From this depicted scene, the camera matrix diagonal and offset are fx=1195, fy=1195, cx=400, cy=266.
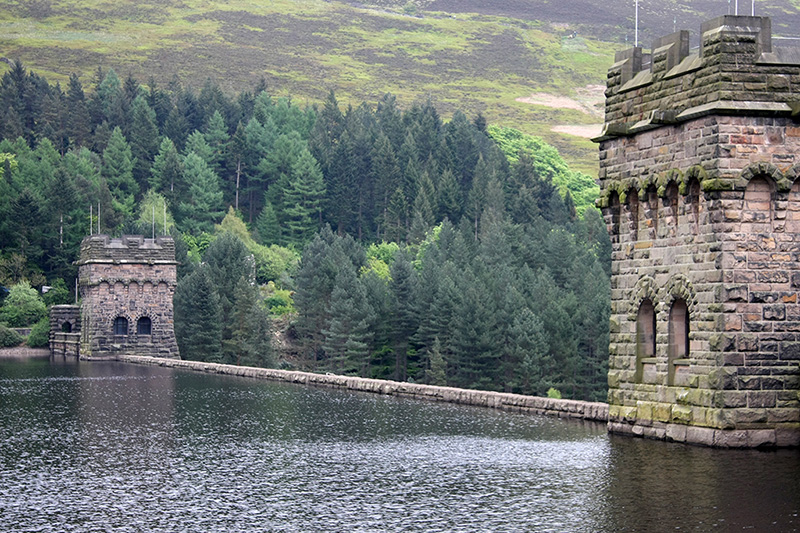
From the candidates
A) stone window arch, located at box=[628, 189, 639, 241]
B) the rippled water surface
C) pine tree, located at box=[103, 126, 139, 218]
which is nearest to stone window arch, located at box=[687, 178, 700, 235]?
stone window arch, located at box=[628, 189, 639, 241]

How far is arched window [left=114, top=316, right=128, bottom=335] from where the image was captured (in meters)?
74.3

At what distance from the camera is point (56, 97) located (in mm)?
167250

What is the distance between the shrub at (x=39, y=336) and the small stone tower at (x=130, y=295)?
55.6ft

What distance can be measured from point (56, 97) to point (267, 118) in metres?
30.3

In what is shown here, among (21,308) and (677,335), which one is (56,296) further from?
(677,335)

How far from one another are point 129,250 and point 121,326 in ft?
16.1

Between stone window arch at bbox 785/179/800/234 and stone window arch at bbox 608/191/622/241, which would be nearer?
stone window arch at bbox 785/179/800/234

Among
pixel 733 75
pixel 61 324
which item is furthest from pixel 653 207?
pixel 61 324

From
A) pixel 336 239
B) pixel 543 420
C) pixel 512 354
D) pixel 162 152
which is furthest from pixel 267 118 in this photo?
pixel 543 420

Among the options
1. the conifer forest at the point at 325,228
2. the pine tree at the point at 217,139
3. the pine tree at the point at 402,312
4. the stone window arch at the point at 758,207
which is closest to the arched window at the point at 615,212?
the stone window arch at the point at 758,207

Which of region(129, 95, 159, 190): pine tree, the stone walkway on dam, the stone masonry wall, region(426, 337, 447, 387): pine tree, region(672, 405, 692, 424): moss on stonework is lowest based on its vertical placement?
region(426, 337, 447, 387): pine tree

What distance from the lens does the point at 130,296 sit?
244 ft

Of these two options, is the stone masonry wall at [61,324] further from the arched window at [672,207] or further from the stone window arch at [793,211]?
the stone window arch at [793,211]

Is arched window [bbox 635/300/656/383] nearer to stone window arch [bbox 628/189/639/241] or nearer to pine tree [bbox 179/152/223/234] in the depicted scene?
stone window arch [bbox 628/189/639/241]
